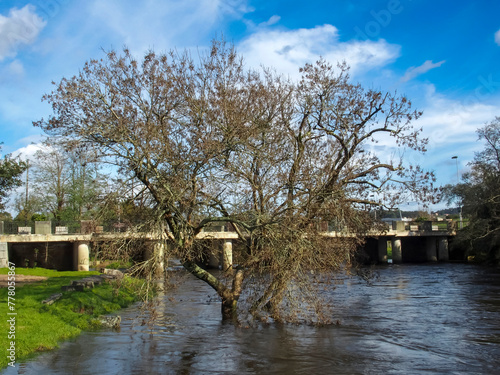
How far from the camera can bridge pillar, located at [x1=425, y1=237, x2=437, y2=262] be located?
199 ft

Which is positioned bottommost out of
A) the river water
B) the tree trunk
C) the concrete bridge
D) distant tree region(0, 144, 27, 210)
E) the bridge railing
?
the river water

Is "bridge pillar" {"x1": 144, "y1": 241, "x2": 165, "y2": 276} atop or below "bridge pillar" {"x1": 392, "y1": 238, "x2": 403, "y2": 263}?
atop

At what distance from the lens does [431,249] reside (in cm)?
6109

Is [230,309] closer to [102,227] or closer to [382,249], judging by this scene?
[102,227]

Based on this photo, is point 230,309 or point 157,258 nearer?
point 157,258

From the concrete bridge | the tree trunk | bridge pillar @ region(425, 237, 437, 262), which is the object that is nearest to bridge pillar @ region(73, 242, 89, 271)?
the concrete bridge

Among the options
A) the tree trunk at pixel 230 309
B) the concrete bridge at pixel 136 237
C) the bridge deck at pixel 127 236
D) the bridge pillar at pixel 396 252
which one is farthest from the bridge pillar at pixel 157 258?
the bridge pillar at pixel 396 252

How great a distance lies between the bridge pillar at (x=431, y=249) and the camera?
60.6 metres

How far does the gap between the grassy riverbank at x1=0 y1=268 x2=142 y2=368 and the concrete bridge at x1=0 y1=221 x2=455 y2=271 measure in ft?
8.48

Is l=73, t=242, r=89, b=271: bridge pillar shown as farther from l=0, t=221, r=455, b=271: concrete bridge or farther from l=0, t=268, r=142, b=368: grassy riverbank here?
l=0, t=268, r=142, b=368: grassy riverbank

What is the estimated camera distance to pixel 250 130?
14156 millimetres

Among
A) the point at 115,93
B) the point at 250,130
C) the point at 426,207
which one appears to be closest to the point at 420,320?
the point at 426,207

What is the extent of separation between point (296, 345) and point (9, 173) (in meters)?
33.1

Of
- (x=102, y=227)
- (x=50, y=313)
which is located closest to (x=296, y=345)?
(x=102, y=227)
